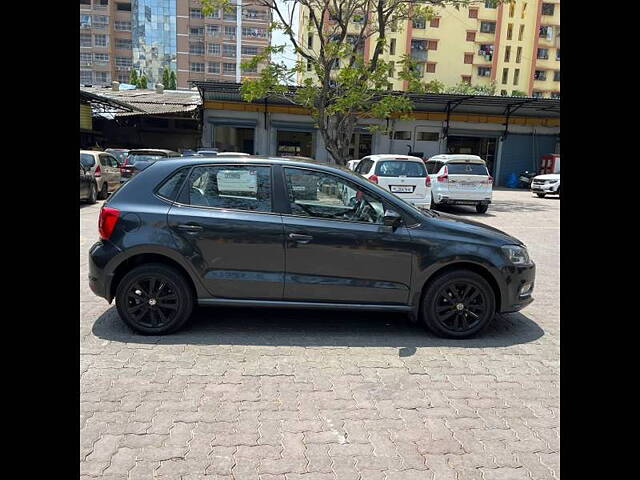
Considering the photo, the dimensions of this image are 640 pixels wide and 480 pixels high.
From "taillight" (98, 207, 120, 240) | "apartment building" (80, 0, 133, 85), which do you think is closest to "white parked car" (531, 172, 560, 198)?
"taillight" (98, 207, 120, 240)

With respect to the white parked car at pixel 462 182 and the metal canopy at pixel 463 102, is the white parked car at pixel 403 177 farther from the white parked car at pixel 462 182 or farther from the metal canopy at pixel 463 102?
the metal canopy at pixel 463 102

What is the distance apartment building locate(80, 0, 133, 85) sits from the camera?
70.4 m

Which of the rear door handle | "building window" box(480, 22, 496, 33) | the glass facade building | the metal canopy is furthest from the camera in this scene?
the glass facade building

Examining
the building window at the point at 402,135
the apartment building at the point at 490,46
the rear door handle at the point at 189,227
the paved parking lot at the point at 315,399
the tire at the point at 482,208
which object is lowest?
the paved parking lot at the point at 315,399

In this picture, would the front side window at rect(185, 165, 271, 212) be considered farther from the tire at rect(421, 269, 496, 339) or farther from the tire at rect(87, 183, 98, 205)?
the tire at rect(87, 183, 98, 205)

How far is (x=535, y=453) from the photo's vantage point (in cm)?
264

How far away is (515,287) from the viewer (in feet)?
13.9

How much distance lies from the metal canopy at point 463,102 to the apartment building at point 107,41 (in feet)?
187

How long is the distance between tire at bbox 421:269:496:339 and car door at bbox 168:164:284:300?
4.69ft

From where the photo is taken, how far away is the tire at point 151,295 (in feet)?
13.3

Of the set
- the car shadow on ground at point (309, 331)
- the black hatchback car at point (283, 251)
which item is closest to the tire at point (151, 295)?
the black hatchback car at point (283, 251)

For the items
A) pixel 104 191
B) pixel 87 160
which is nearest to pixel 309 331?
pixel 87 160
